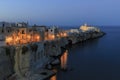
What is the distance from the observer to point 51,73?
82.1 feet

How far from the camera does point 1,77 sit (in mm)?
19359

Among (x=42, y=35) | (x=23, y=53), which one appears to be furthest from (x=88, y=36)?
(x=23, y=53)

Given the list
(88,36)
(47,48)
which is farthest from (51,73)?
(88,36)

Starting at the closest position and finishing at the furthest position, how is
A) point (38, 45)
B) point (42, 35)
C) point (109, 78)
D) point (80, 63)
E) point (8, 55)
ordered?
point (8, 55) → point (109, 78) → point (38, 45) → point (80, 63) → point (42, 35)

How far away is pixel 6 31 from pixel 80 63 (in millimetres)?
12312

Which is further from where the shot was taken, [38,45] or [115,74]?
[38,45]

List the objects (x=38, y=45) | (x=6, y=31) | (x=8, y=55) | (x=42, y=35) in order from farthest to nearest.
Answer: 1. (x=42, y=35)
2. (x=6, y=31)
3. (x=38, y=45)
4. (x=8, y=55)

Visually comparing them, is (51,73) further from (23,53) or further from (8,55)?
(8,55)

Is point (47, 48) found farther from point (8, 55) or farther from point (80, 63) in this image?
point (8, 55)

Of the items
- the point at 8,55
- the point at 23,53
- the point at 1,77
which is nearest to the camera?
the point at 1,77

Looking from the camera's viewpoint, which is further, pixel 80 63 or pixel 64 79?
pixel 80 63

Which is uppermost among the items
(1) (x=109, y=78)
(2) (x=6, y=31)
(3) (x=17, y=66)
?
(2) (x=6, y=31)

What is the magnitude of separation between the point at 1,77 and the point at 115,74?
1314cm

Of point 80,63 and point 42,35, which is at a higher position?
point 42,35
